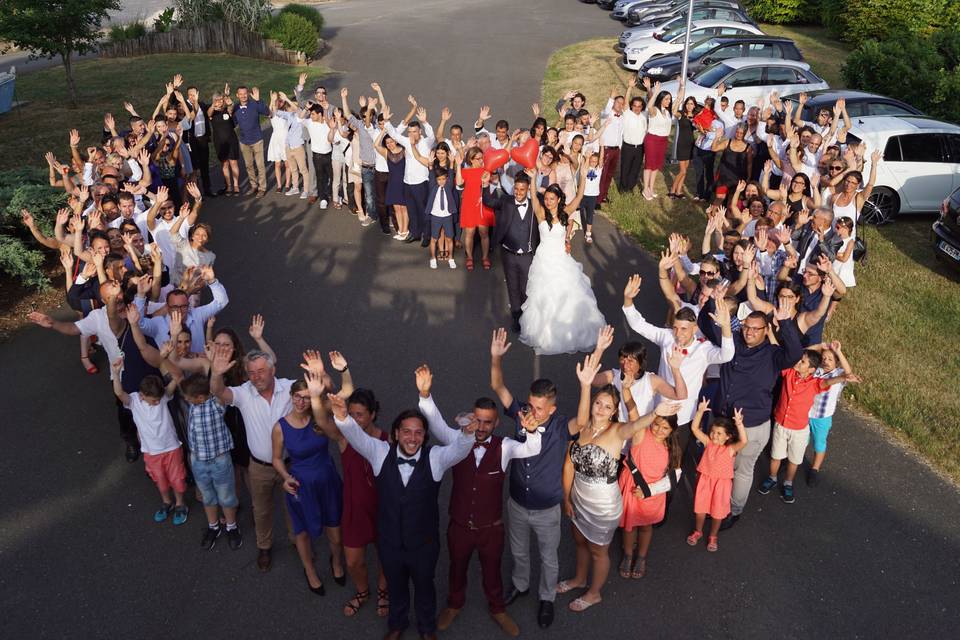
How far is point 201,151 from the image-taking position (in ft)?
43.1

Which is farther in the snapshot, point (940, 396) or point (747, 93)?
point (747, 93)

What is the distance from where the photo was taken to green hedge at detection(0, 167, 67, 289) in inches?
392

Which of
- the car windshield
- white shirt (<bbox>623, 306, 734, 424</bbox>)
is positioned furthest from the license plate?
the car windshield

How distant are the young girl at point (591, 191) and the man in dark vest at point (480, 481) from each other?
695 cm

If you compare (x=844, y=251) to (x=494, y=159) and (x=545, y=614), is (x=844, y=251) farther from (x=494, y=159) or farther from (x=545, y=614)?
(x=545, y=614)

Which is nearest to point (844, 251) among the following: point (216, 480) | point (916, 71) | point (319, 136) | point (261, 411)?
point (261, 411)

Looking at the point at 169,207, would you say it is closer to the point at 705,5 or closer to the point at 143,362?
the point at 143,362

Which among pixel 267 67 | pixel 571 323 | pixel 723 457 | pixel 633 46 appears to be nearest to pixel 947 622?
pixel 723 457

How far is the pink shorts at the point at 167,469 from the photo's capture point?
614cm

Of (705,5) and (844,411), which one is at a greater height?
(705,5)

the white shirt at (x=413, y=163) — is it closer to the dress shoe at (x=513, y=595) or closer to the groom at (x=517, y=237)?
the groom at (x=517, y=237)

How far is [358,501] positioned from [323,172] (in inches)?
359

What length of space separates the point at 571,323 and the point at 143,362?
181 inches

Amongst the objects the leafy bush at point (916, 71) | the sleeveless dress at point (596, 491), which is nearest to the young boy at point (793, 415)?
the sleeveless dress at point (596, 491)
